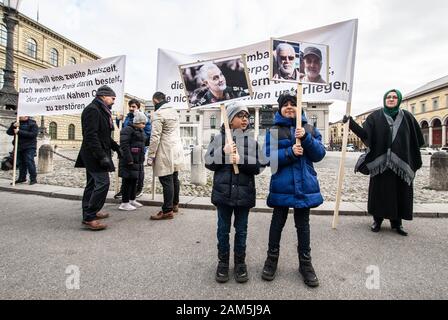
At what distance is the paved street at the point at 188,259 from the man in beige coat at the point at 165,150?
416 mm

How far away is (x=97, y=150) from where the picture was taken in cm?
375

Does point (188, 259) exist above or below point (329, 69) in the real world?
below

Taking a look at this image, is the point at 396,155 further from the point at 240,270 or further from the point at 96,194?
the point at 96,194

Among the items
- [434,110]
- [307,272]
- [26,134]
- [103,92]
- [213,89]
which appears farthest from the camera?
[434,110]

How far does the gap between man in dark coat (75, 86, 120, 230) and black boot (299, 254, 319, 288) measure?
9.61 feet

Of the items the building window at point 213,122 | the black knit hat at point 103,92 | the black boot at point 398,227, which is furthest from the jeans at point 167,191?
the building window at point 213,122

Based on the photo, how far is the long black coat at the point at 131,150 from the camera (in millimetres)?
4836

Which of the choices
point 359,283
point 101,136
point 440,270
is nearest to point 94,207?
point 101,136

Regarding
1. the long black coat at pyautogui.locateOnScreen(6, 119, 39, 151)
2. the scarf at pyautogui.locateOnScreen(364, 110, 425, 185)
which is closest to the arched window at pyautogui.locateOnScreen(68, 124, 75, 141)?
the long black coat at pyautogui.locateOnScreen(6, 119, 39, 151)

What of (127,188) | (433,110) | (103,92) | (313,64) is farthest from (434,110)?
(103,92)

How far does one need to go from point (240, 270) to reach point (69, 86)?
6388 millimetres

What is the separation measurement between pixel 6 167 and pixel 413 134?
10.8 m

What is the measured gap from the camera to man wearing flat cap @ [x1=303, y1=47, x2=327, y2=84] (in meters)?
3.52
